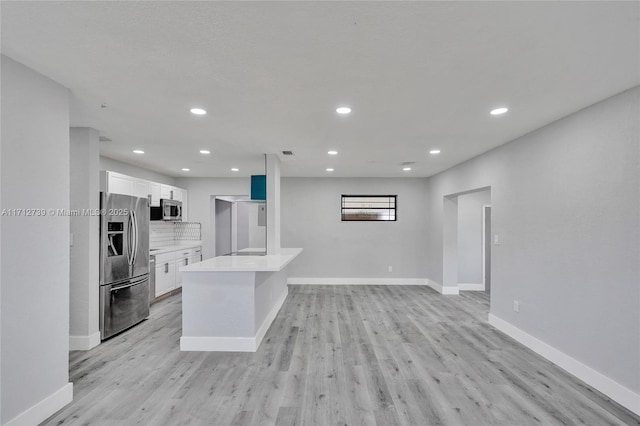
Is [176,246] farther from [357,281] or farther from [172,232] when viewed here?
[357,281]

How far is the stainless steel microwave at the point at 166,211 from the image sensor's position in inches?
222

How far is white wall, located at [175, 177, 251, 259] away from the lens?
697cm

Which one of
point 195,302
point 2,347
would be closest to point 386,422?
point 195,302

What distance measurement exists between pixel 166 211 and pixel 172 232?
1.16 meters

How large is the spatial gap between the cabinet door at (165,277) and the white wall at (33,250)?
10.1 ft

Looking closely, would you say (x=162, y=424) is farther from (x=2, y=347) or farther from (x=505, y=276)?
(x=505, y=276)

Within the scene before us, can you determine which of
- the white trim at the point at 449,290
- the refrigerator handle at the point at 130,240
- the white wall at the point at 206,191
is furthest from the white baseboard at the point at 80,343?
the white trim at the point at 449,290

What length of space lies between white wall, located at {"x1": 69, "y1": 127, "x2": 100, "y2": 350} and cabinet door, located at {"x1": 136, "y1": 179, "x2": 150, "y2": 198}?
162 centimetres

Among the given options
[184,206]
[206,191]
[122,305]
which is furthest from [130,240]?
[206,191]

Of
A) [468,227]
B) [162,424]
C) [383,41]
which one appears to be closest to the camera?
[383,41]

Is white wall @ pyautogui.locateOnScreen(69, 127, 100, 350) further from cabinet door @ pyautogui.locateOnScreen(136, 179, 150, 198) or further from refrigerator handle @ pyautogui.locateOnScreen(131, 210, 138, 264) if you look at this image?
cabinet door @ pyautogui.locateOnScreen(136, 179, 150, 198)

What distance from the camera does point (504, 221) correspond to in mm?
4070

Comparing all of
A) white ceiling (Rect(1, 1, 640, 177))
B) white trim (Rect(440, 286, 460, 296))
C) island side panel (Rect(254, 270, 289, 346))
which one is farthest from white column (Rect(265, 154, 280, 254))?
white trim (Rect(440, 286, 460, 296))

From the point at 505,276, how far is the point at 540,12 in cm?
336
